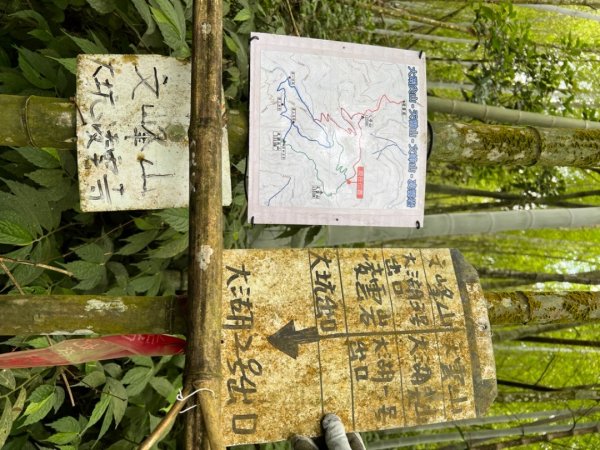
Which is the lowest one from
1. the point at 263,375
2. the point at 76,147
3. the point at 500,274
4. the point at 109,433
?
the point at 109,433

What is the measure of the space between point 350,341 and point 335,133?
630 millimetres

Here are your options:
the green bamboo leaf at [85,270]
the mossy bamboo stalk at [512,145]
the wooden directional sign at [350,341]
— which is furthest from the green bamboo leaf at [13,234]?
the mossy bamboo stalk at [512,145]

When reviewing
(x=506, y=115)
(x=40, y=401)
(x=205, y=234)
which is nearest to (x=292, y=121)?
(x=205, y=234)

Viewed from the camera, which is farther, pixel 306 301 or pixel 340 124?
pixel 340 124

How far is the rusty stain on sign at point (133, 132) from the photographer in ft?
4.45

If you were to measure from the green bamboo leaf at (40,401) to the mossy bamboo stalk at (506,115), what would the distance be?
228 cm

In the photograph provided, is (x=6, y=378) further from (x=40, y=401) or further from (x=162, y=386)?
(x=162, y=386)

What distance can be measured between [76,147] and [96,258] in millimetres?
423

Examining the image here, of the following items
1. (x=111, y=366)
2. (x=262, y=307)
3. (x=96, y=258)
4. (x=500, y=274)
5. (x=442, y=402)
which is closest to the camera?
(x=262, y=307)

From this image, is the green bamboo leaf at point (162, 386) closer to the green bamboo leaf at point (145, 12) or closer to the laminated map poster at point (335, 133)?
the laminated map poster at point (335, 133)

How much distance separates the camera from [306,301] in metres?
1.45

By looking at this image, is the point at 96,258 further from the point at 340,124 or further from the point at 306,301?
the point at 340,124

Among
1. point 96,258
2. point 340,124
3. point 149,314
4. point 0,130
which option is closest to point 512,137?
point 340,124

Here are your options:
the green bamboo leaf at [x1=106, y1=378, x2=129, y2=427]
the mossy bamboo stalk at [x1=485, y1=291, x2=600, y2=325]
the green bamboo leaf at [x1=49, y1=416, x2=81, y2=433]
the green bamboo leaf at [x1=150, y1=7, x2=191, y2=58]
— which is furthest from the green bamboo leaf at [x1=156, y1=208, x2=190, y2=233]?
the mossy bamboo stalk at [x1=485, y1=291, x2=600, y2=325]
